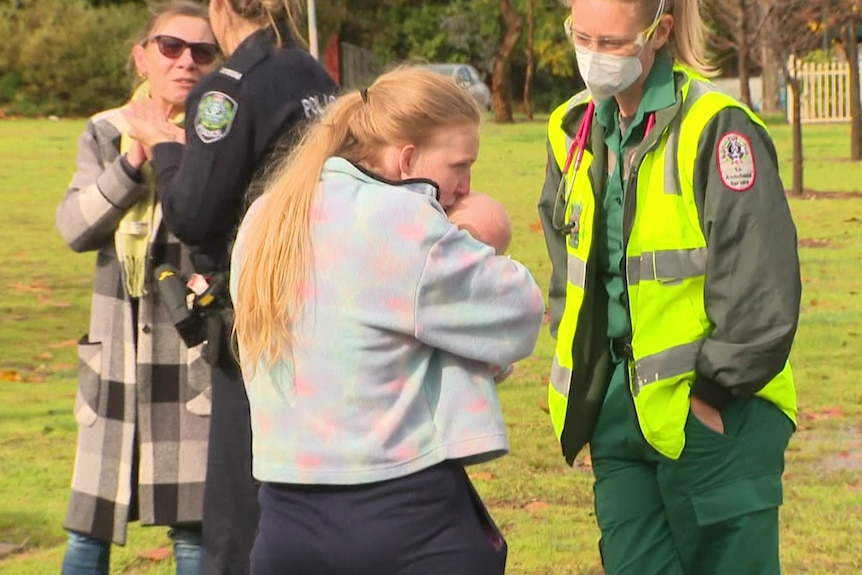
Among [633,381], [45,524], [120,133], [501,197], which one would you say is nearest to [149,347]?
[120,133]

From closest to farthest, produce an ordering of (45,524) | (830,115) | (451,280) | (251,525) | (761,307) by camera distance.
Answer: (451,280) → (761,307) → (251,525) → (45,524) → (830,115)

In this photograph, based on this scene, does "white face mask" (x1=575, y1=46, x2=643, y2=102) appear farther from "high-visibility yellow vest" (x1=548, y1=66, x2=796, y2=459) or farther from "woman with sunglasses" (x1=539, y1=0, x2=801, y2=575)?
"high-visibility yellow vest" (x1=548, y1=66, x2=796, y2=459)

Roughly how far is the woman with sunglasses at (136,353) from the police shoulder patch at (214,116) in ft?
1.40

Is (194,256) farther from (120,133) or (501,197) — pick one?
(501,197)

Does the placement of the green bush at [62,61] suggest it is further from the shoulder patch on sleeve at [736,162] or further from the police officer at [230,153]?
the shoulder patch on sleeve at [736,162]

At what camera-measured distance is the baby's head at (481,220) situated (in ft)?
9.41

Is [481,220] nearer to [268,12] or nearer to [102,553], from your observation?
[268,12]

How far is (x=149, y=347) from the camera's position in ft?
13.6

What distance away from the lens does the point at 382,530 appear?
8.75 ft

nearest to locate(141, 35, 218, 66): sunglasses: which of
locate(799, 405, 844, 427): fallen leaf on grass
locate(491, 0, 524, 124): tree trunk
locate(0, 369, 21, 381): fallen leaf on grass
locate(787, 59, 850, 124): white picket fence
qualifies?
locate(799, 405, 844, 427): fallen leaf on grass

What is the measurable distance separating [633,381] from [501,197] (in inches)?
611

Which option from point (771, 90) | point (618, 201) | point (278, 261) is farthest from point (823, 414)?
point (771, 90)

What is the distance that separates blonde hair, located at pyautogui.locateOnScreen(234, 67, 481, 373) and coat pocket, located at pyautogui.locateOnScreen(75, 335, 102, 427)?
4.82 feet

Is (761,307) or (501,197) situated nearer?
(761,307)
